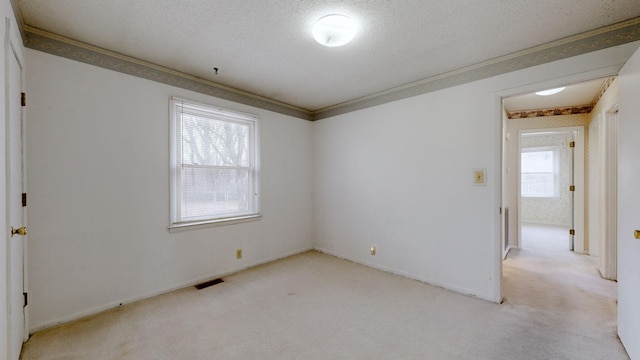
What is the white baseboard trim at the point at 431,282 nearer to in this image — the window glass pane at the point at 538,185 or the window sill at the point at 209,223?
the window sill at the point at 209,223

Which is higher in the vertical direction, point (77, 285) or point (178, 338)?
point (77, 285)

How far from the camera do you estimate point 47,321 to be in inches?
85.0

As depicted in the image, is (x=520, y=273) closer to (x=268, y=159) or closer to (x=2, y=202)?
(x=268, y=159)

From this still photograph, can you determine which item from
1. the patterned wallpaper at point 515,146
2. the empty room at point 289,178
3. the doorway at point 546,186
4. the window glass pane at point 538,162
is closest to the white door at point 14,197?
the empty room at point 289,178

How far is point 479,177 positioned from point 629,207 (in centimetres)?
109

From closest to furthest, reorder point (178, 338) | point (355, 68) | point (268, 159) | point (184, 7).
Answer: point (184, 7), point (178, 338), point (355, 68), point (268, 159)

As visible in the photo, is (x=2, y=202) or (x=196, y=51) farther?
(x=196, y=51)

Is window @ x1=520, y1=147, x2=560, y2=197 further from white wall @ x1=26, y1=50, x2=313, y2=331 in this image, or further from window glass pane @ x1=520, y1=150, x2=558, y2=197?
white wall @ x1=26, y1=50, x2=313, y2=331

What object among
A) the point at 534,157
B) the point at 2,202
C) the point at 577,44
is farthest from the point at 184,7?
the point at 534,157

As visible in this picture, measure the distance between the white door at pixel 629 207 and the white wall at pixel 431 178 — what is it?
1.40 ft

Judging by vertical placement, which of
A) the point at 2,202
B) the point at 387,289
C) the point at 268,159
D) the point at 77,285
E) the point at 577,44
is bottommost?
the point at 387,289

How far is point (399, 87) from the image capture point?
3.39m

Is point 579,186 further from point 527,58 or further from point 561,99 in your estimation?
point 527,58

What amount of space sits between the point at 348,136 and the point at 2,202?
11.4ft
